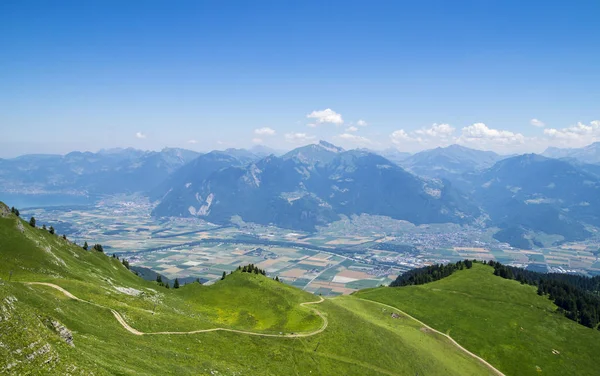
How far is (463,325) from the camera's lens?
123 m

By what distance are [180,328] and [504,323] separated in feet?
360

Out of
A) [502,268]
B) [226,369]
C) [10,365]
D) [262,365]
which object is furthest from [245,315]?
[502,268]

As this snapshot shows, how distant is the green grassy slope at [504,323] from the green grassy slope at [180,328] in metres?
10.5

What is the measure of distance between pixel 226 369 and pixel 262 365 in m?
10.8

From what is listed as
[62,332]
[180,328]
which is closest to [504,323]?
[180,328]

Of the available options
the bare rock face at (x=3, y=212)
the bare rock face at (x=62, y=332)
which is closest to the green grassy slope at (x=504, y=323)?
the bare rock face at (x=62, y=332)

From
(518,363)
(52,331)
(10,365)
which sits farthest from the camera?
(518,363)

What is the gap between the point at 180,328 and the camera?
7044 centimetres

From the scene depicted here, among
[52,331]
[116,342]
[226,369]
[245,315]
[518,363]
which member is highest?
[52,331]

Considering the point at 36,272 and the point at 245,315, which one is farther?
the point at 245,315

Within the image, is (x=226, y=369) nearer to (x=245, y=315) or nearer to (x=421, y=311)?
(x=245, y=315)

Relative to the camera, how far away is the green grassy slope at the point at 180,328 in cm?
3919

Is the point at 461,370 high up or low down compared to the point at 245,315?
down

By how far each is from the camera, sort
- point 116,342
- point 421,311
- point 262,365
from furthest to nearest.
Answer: point 421,311 → point 262,365 → point 116,342
